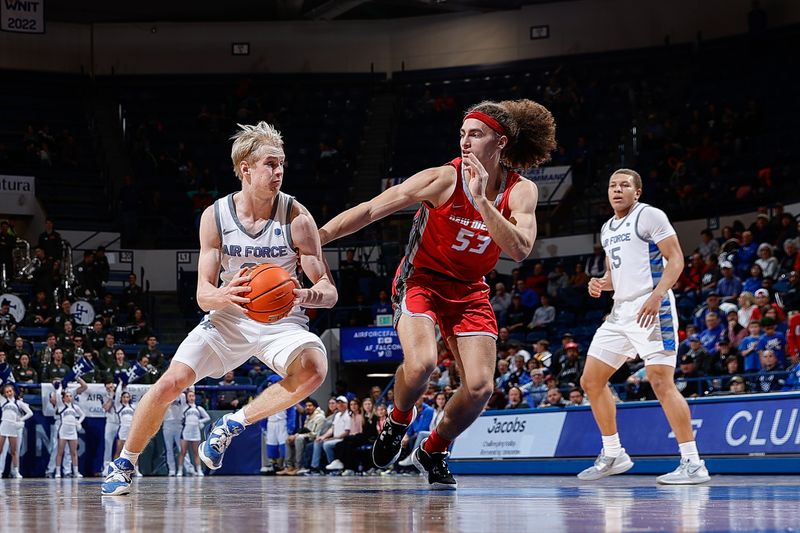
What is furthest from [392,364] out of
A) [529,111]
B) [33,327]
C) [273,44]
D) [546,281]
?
[529,111]

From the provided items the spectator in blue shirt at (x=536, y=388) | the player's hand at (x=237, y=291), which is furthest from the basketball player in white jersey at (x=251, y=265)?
the spectator in blue shirt at (x=536, y=388)

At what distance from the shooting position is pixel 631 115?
27156 millimetres

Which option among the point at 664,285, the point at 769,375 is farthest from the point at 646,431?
the point at 664,285

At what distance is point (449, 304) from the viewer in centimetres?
688

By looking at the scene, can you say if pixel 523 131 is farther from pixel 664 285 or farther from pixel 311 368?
pixel 311 368

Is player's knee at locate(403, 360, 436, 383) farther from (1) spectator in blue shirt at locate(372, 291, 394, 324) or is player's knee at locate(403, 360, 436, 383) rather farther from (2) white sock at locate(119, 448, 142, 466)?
(1) spectator in blue shirt at locate(372, 291, 394, 324)

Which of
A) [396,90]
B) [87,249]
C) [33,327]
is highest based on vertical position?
[396,90]

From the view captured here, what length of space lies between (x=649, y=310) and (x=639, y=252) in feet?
2.52

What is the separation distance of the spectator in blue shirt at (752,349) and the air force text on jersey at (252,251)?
28.9 ft

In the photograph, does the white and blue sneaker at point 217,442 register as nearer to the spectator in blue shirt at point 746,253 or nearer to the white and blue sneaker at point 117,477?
the white and blue sneaker at point 117,477

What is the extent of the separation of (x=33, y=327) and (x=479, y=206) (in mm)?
17535

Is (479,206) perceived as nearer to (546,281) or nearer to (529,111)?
(529,111)

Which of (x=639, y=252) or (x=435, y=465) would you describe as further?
(x=639, y=252)

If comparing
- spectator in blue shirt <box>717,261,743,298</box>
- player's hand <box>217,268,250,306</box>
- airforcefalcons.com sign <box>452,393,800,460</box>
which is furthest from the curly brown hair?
spectator in blue shirt <box>717,261,743,298</box>
